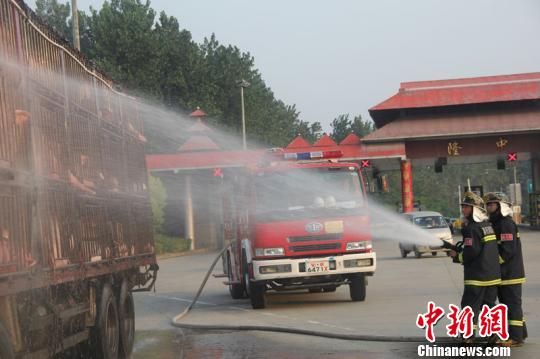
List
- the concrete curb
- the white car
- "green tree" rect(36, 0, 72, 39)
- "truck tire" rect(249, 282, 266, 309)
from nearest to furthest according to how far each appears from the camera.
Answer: "truck tire" rect(249, 282, 266, 309) < the white car < the concrete curb < "green tree" rect(36, 0, 72, 39)

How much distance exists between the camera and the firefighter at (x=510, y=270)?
9.91 meters

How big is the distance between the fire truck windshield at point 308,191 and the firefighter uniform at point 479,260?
21.9ft

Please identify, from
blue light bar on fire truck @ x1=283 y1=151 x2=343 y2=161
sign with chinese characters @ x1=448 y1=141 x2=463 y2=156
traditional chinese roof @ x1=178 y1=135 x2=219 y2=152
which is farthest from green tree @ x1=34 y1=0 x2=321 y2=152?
blue light bar on fire truck @ x1=283 y1=151 x2=343 y2=161

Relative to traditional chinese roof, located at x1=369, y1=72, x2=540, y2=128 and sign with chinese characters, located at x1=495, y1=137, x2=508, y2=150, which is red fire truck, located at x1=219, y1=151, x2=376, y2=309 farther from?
traditional chinese roof, located at x1=369, y1=72, x2=540, y2=128

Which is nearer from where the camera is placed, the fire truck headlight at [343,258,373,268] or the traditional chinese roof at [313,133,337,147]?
the fire truck headlight at [343,258,373,268]

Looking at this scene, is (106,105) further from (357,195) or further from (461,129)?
(461,129)

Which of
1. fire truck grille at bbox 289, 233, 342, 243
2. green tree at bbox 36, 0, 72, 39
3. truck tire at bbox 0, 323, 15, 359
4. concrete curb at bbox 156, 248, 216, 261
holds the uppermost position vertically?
green tree at bbox 36, 0, 72, 39

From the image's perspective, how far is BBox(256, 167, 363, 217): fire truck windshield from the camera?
53.3 feet

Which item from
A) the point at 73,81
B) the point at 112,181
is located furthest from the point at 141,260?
the point at 73,81

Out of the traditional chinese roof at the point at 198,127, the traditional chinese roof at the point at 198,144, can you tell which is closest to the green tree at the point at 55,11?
the traditional chinese roof at the point at 198,127

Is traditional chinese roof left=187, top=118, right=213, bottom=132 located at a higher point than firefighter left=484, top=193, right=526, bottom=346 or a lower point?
higher

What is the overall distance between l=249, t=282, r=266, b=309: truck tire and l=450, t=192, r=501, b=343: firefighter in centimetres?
717

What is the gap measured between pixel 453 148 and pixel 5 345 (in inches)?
1690

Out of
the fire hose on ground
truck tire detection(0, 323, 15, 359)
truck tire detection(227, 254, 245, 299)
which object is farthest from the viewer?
truck tire detection(227, 254, 245, 299)
